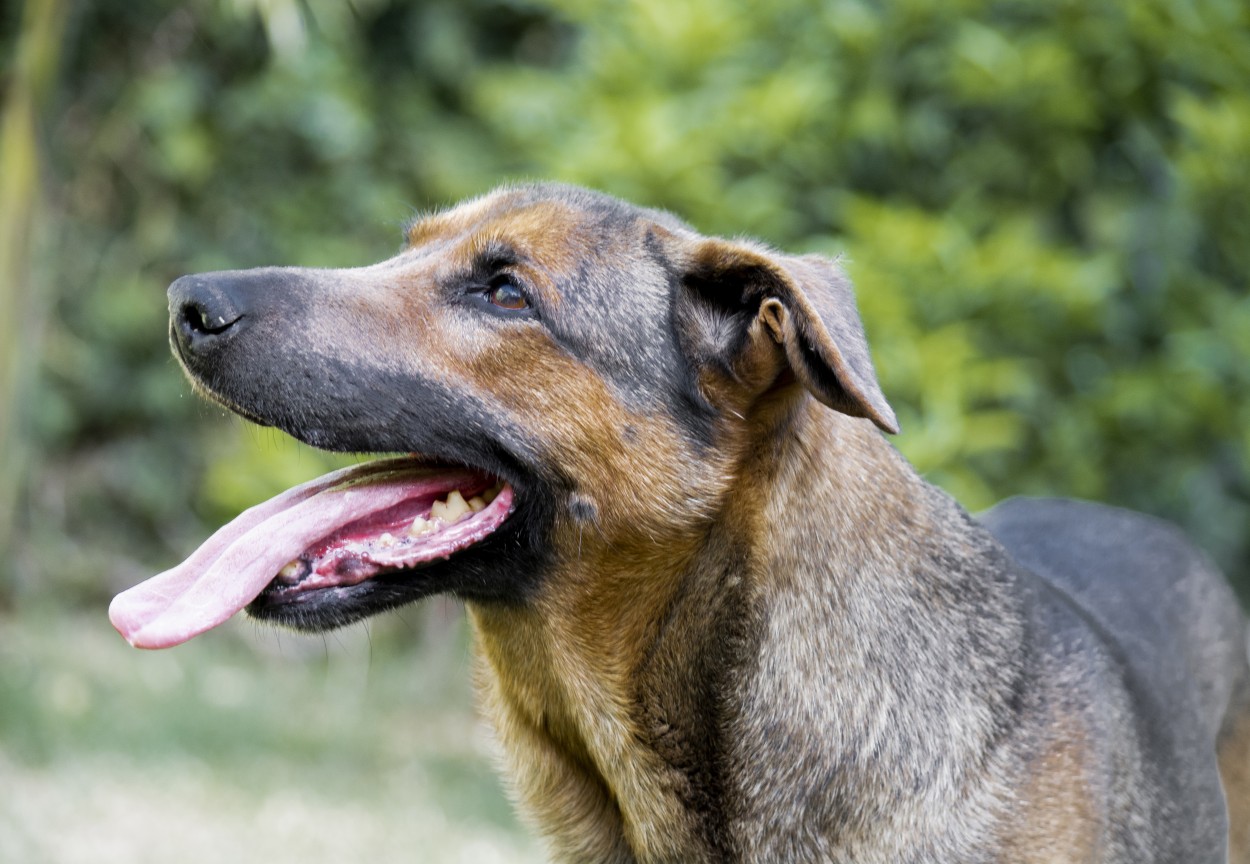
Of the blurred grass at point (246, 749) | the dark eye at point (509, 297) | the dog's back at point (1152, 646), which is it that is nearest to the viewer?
the dark eye at point (509, 297)

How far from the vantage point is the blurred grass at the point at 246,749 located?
559 centimetres

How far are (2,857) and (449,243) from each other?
3105 millimetres

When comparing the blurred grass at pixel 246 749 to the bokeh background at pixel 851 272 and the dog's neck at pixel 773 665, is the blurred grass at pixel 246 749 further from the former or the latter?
the dog's neck at pixel 773 665

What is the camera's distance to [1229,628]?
14.4ft

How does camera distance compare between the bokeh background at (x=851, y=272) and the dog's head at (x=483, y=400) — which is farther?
the bokeh background at (x=851, y=272)

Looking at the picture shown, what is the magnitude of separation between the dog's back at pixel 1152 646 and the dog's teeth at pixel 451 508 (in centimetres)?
149

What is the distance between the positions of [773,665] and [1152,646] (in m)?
1.45

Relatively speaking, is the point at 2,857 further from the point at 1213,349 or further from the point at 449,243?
the point at 1213,349

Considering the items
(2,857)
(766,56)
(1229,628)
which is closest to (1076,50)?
(766,56)

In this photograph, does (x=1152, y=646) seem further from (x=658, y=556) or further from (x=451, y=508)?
(x=451, y=508)

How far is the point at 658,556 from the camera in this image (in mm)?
3260

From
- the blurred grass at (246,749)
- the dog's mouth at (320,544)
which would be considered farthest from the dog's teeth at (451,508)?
the blurred grass at (246,749)

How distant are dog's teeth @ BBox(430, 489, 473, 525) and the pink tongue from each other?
29mm

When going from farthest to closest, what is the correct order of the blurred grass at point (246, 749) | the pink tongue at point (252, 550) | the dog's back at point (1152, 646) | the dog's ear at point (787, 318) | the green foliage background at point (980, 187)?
1. the green foliage background at point (980, 187)
2. the blurred grass at point (246, 749)
3. the dog's back at point (1152, 646)
4. the pink tongue at point (252, 550)
5. the dog's ear at point (787, 318)
